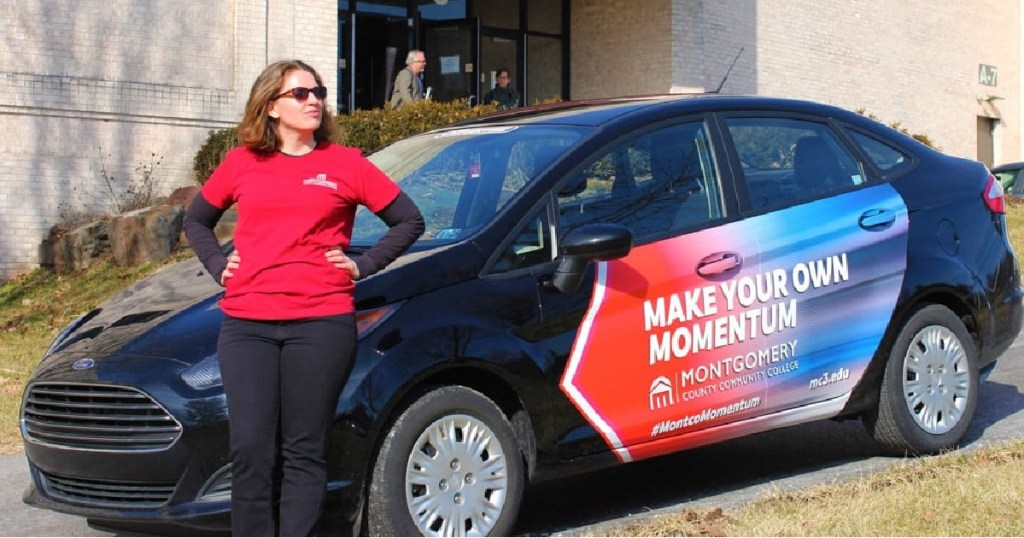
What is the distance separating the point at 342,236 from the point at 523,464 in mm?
1355

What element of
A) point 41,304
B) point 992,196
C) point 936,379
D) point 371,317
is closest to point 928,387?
point 936,379

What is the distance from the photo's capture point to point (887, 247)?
6.46 metres

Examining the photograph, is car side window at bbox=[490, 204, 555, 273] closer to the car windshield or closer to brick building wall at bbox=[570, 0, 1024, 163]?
the car windshield

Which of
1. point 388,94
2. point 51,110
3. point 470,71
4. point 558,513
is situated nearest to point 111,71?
point 51,110

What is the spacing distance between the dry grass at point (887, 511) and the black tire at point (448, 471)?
22.0 inches

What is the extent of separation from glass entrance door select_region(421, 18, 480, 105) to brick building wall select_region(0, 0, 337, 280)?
6345 millimetres

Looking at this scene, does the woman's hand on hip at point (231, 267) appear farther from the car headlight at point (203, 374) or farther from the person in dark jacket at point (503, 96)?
the person in dark jacket at point (503, 96)

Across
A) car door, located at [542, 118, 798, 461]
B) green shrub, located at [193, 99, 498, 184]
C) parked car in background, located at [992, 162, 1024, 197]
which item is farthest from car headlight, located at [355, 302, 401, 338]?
parked car in background, located at [992, 162, 1024, 197]

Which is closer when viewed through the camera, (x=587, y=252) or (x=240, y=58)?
(x=587, y=252)

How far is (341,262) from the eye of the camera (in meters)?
4.33

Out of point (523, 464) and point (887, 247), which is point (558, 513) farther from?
point (887, 247)

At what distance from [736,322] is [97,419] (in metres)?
2.66

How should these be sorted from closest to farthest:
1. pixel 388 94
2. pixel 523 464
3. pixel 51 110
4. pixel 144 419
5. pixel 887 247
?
1. pixel 144 419
2. pixel 523 464
3. pixel 887 247
4. pixel 51 110
5. pixel 388 94

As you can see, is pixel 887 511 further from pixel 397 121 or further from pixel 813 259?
pixel 397 121
